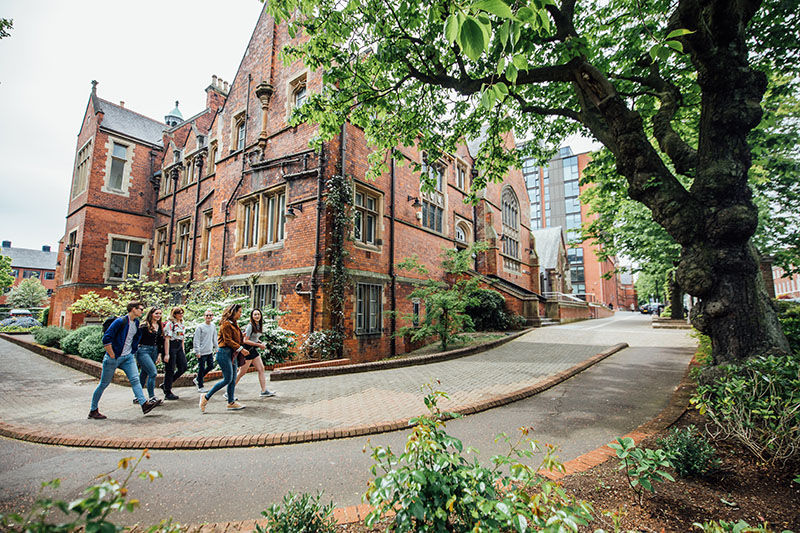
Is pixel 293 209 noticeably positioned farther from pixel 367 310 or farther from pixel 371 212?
pixel 367 310

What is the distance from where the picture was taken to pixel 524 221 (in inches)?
1069

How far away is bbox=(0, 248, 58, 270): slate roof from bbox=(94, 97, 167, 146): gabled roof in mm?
55515

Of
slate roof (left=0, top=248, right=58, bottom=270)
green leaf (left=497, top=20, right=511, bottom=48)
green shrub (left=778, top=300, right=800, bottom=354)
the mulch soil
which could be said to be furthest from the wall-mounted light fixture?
slate roof (left=0, top=248, right=58, bottom=270)

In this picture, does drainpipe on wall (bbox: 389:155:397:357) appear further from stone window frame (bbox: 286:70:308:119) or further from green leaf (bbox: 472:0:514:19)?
green leaf (bbox: 472:0:514:19)

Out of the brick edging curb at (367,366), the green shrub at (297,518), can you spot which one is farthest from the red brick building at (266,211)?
the green shrub at (297,518)

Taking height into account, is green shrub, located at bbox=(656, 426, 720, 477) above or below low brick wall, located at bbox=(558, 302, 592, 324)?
below

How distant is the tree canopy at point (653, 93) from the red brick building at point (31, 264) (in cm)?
7331

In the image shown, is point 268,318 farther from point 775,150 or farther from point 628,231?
point 628,231

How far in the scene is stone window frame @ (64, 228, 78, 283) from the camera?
1789 centimetres

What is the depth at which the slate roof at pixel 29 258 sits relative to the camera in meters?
55.7

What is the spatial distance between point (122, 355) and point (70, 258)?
18.6 m

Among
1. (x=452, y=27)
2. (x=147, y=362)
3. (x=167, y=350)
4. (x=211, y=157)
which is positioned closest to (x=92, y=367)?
(x=167, y=350)

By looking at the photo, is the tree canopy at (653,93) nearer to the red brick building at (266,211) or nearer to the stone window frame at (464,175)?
the red brick building at (266,211)

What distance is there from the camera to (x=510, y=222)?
25.1 metres
